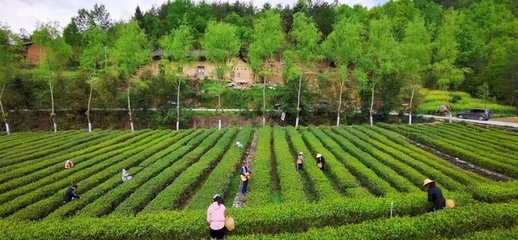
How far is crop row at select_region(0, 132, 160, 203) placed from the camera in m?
15.4

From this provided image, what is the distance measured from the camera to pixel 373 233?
9000 millimetres

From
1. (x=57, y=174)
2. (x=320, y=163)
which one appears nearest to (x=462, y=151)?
(x=320, y=163)

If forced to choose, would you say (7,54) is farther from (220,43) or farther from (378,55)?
(378,55)

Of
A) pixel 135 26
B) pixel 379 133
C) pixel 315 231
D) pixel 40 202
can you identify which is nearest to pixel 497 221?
pixel 315 231

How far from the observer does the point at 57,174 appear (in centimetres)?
1762

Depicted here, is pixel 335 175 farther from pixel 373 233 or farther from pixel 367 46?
pixel 367 46

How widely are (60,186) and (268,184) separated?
981 cm

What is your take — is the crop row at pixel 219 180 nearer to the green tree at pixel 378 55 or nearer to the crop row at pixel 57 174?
the crop row at pixel 57 174

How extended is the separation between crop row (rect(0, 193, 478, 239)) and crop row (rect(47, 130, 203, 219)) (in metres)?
2.64

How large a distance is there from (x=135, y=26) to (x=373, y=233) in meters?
36.0

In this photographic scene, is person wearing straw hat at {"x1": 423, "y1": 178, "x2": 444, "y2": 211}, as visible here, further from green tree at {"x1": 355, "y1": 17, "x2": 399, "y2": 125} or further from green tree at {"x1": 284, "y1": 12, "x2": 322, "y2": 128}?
green tree at {"x1": 355, "y1": 17, "x2": 399, "y2": 125}

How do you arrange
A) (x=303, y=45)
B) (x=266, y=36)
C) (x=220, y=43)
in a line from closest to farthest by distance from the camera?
(x=266, y=36), (x=303, y=45), (x=220, y=43)

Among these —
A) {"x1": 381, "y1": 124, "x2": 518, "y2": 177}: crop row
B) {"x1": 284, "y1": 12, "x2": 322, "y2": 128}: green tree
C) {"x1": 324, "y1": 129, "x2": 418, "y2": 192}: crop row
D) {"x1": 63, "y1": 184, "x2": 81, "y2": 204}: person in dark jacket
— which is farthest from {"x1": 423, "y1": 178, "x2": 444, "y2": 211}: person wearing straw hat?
{"x1": 284, "y1": 12, "x2": 322, "y2": 128}: green tree

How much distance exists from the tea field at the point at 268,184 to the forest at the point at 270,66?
9.92 metres
